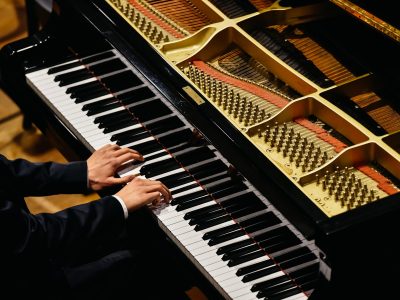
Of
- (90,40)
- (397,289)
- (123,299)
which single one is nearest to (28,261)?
(123,299)

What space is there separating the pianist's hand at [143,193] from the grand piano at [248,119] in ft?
0.20

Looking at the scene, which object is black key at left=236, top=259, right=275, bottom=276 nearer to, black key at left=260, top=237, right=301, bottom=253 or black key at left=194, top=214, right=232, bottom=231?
black key at left=260, top=237, right=301, bottom=253

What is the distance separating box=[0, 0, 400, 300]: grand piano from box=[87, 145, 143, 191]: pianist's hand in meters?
0.08

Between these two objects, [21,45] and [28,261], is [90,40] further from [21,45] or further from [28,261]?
[28,261]

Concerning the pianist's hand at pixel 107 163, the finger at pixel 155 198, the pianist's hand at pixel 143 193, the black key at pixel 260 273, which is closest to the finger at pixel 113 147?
the pianist's hand at pixel 107 163

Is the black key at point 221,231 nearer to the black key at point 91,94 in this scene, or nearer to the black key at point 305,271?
the black key at point 305,271

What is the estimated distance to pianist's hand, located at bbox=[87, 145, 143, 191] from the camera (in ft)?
12.1

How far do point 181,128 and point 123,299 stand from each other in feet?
2.69

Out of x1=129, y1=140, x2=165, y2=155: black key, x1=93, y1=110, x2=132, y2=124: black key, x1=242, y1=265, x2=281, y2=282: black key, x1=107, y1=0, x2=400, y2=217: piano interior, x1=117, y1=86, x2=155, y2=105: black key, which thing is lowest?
x1=242, y1=265, x2=281, y2=282: black key

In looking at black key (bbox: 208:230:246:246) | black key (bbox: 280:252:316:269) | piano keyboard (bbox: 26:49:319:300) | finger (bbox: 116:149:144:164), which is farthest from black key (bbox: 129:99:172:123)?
black key (bbox: 280:252:316:269)

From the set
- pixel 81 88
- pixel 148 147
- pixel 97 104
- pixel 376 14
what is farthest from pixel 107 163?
pixel 376 14

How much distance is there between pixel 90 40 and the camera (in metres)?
4.07

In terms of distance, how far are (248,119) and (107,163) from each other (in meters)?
0.66

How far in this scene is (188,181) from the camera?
11.9 feet
